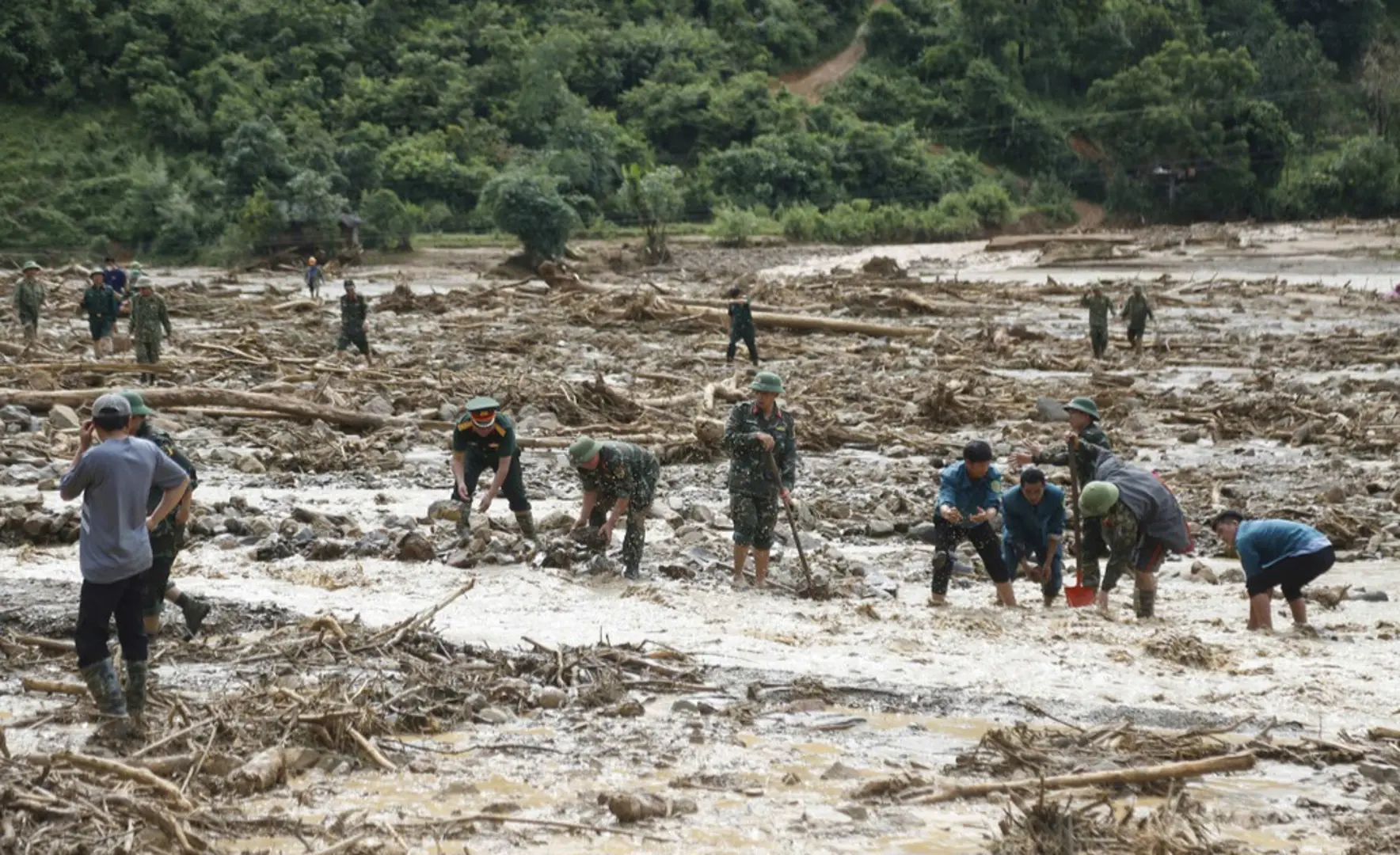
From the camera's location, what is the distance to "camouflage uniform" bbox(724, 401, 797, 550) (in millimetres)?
9070

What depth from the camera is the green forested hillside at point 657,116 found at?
4881cm

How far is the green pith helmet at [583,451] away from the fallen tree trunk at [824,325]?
50.6 feet

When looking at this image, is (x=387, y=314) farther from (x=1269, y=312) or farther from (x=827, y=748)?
(x=827, y=748)

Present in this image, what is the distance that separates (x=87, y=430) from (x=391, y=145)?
50.1m

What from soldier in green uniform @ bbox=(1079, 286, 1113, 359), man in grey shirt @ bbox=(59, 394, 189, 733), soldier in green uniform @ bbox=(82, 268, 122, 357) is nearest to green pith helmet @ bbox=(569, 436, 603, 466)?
man in grey shirt @ bbox=(59, 394, 189, 733)

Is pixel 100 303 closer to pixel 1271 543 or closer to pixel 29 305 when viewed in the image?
pixel 29 305

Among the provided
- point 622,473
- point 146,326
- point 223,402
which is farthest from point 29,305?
point 622,473

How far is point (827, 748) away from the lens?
6320 mm

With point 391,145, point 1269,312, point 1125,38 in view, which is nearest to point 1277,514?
point 1269,312

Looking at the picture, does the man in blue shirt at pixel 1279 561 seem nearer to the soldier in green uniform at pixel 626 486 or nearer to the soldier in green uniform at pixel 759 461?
the soldier in green uniform at pixel 759 461

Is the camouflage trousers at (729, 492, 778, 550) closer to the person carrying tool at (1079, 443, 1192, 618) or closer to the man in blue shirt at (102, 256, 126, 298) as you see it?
the person carrying tool at (1079, 443, 1192, 618)

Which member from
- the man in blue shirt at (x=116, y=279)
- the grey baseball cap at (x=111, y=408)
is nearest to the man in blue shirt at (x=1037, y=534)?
the grey baseball cap at (x=111, y=408)

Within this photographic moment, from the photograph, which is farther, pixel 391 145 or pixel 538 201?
pixel 391 145

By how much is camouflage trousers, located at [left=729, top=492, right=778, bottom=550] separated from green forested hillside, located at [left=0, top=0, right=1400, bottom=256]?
31927 millimetres
